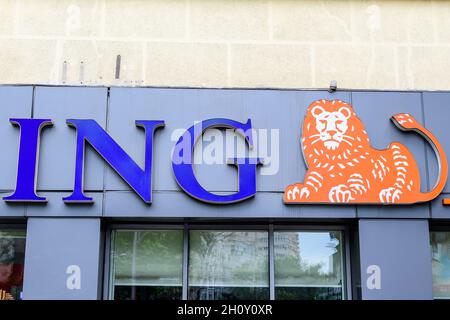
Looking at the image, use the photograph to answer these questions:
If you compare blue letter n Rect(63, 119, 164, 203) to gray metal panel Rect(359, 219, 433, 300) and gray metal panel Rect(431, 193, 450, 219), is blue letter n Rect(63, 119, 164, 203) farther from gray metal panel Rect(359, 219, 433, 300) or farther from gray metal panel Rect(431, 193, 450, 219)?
Result: gray metal panel Rect(431, 193, 450, 219)

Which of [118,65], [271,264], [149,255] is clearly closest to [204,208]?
[149,255]

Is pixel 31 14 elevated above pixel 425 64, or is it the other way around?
pixel 31 14

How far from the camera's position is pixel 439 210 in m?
7.62

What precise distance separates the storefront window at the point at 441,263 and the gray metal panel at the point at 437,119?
751 mm

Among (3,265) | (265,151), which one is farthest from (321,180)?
(3,265)

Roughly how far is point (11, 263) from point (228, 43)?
372 centimetres

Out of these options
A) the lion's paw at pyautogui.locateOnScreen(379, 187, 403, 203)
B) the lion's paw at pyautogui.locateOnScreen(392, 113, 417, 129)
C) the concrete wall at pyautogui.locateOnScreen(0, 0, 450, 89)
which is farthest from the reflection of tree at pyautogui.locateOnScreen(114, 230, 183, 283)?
the lion's paw at pyautogui.locateOnScreen(392, 113, 417, 129)

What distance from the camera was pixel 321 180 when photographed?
761 cm

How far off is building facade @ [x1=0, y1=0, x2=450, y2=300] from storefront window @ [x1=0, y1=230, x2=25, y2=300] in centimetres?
2

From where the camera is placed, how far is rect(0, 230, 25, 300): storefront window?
772cm
